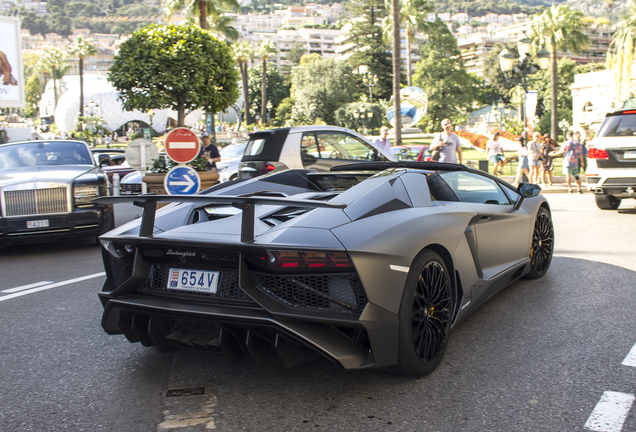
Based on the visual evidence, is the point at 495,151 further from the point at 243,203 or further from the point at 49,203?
the point at 243,203

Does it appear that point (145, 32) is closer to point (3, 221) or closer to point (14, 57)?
point (3, 221)

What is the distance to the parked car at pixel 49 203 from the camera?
812 centimetres

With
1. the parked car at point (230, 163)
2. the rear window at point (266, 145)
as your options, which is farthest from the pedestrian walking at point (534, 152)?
the rear window at point (266, 145)

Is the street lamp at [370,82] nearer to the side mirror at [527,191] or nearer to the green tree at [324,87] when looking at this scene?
the green tree at [324,87]

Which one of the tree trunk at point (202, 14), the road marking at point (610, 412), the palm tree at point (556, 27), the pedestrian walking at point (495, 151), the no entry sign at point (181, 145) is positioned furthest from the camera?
the palm tree at point (556, 27)

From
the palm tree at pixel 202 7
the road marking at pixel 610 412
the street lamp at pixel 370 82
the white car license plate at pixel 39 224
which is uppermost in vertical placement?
the street lamp at pixel 370 82

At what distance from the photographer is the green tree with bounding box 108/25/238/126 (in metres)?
11.7

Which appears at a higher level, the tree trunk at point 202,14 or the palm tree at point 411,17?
the palm tree at point 411,17

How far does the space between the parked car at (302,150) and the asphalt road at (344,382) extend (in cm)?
583

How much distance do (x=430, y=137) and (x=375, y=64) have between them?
1656 centimetres

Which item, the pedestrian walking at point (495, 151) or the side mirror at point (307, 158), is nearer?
the side mirror at point (307, 158)

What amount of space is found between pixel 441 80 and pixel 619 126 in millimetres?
65292

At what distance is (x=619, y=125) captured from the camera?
1073cm

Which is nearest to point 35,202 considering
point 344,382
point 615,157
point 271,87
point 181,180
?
point 181,180
